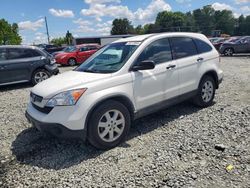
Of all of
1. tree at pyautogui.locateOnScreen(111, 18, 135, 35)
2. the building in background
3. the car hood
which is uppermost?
tree at pyautogui.locateOnScreen(111, 18, 135, 35)

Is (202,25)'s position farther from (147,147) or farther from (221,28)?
(147,147)

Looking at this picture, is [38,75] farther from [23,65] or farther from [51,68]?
[23,65]

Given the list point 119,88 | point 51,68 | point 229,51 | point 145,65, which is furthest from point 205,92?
point 229,51

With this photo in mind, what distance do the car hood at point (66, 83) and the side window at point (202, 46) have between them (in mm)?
2511

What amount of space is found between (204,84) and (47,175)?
3.84m

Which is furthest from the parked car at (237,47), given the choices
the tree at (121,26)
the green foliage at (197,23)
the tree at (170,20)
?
the tree at (170,20)

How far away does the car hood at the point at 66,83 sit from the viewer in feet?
13.3

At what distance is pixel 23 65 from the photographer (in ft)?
32.5

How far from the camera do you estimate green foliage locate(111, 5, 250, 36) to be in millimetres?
90875

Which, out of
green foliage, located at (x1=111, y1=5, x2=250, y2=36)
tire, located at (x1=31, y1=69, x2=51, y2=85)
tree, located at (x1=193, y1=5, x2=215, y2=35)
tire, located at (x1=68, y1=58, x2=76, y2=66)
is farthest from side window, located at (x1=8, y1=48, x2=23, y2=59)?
tree, located at (x1=193, y1=5, x2=215, y2=35)

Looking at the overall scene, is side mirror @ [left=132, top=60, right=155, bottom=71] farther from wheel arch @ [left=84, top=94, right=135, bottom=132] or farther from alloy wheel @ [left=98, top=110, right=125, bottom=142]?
alloy wheel @ [left=98, top=110, right=125, bottom=142]

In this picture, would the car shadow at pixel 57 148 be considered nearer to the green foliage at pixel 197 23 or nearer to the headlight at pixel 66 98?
the headlight at pixel 66 98

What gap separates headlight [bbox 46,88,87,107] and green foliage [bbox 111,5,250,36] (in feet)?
282

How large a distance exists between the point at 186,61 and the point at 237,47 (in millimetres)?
16155
